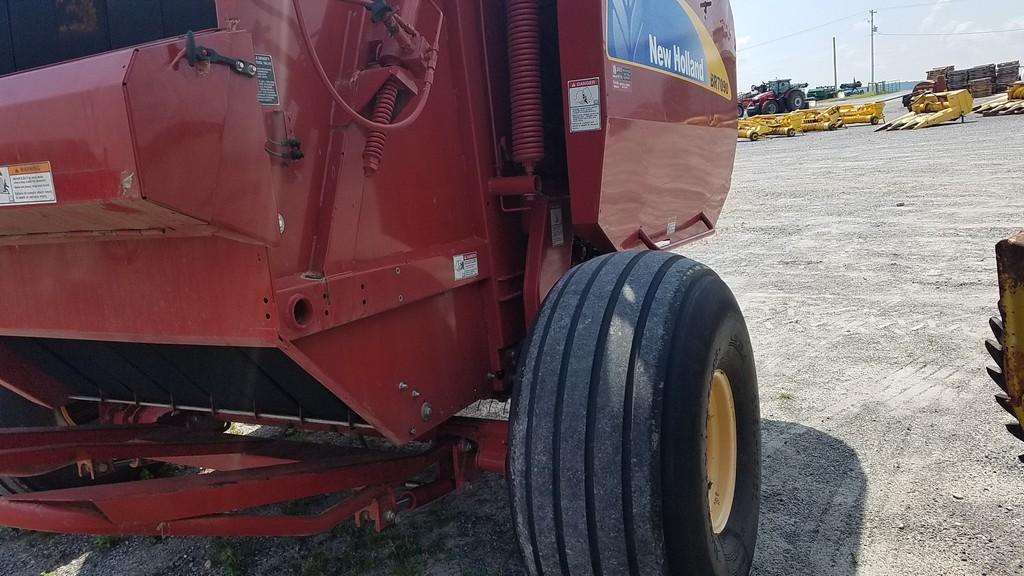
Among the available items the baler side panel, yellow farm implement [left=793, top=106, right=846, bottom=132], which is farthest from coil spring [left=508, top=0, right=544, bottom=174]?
yellow farm implement [left=793, top=106, right=846, bottom=132]

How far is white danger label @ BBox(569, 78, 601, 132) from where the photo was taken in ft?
8.33

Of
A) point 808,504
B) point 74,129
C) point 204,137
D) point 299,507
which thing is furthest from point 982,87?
point 74,129

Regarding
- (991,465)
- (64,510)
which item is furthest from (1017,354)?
(64,510)

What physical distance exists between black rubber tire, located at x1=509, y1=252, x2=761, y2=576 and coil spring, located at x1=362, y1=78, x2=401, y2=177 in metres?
0.64

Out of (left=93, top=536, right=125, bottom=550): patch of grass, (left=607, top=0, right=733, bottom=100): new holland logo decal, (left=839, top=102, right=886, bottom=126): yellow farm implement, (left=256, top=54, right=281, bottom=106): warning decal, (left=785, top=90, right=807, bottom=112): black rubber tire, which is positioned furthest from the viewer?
(left=785, top=90, right=807, bottom=112): black rubber tire

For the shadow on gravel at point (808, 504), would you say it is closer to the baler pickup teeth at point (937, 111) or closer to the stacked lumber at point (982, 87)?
the baler pickup teeth at point (937, 111)

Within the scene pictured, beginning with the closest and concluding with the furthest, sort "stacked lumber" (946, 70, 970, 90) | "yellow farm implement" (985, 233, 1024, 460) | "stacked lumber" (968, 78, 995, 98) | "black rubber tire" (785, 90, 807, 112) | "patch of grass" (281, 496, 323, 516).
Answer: "yellow farm implement" (985, 233, 1024, 460), "patch of grass" (281, 496, 323, 516), "stacked lumber" (968, 78, 995, 98), "stacked lumber" (946, 70, 970, 90), "black rubber tire" (785, 90, 807, 112)

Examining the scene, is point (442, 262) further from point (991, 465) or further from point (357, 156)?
point (991, 465)

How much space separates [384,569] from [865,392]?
2.95m

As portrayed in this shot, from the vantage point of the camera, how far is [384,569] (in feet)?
9.57

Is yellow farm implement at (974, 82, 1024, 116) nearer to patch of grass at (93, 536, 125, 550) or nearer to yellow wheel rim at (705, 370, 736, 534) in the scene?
yellow wheel rim at (705, 370, 736, 534)

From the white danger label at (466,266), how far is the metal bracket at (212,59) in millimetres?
1009

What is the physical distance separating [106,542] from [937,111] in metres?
27.0

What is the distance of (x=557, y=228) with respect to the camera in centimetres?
285
